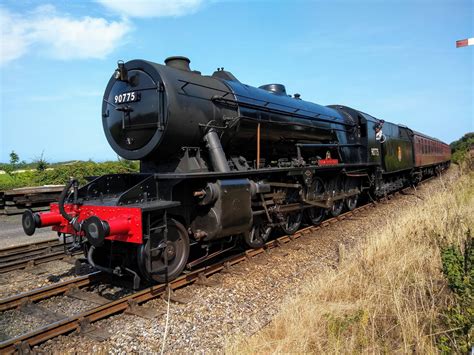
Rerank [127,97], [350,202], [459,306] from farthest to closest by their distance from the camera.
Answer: [350,202] → [127,97] → [459,306]

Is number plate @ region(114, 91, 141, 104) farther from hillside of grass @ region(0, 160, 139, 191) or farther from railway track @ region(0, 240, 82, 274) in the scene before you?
hillside of grass @ region(0, 160, 139, 191)

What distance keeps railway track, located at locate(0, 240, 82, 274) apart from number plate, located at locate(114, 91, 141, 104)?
2.71 m

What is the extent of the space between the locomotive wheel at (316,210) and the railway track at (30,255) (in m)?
5.76

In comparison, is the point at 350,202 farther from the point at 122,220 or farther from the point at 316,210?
the point at 122,220

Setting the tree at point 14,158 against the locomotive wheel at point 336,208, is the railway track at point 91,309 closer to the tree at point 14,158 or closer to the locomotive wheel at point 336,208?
the locomotive wheel at point 336,208

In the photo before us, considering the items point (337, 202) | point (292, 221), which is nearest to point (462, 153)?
point (337, 202)

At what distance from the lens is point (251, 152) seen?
26.3 feet

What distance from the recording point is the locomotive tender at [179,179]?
531cm

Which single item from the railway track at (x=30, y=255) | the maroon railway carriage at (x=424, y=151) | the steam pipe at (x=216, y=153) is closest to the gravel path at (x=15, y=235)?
the railway track at (x=30, y=255)

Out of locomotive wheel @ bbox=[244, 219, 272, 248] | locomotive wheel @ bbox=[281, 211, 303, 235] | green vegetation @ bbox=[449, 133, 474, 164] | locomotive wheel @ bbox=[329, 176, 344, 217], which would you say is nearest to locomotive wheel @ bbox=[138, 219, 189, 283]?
locomotive wheel @ bbox=[244, 219, 272, 248]

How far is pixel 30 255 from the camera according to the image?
7.76 meters

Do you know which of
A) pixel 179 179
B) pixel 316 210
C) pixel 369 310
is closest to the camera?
pixel 369 310

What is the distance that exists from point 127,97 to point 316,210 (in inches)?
245

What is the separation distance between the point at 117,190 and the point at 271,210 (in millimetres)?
3081
